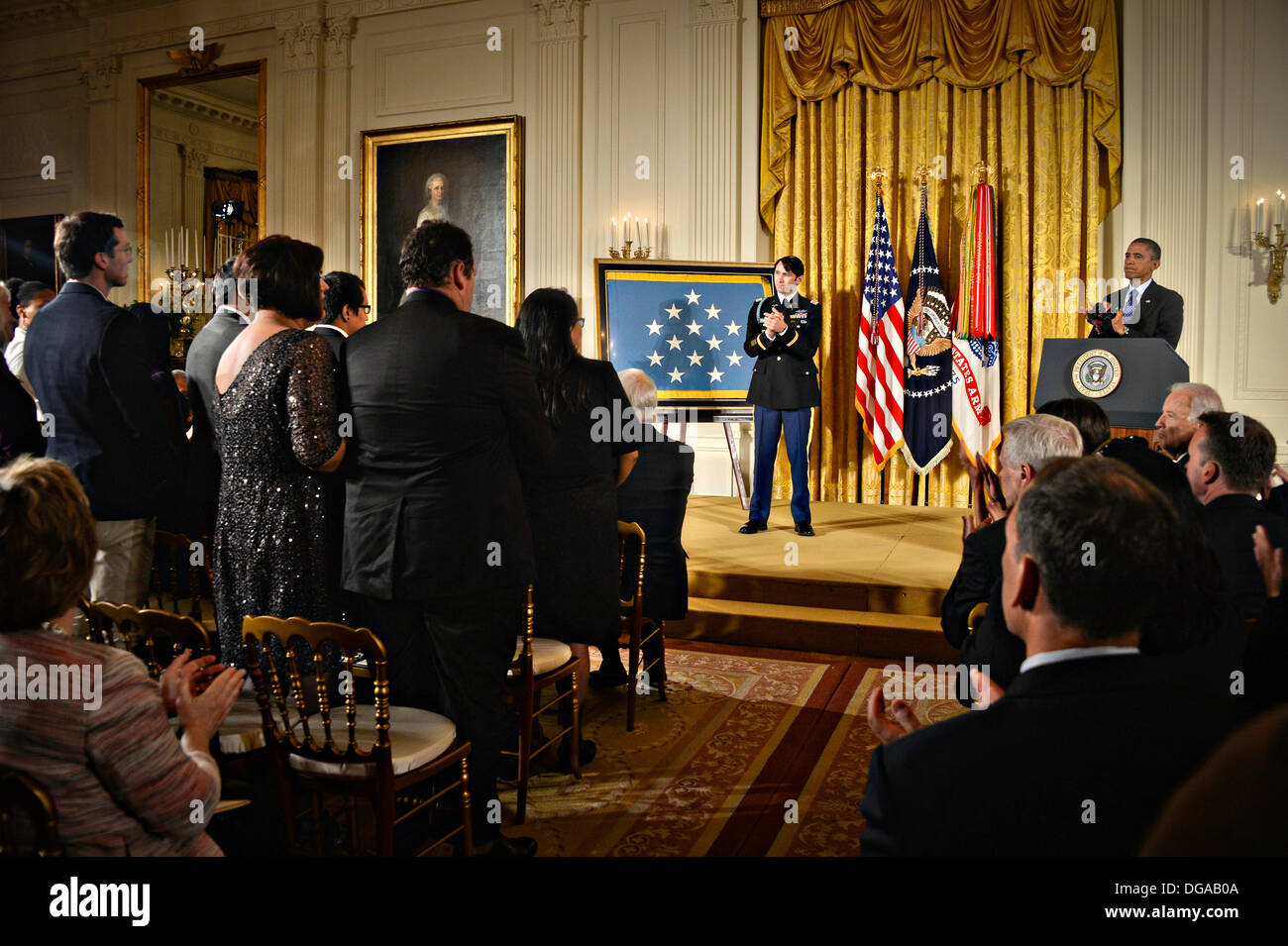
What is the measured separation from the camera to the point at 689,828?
9.92ft

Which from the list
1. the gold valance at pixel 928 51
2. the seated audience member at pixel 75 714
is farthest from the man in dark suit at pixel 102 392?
the gold valance at pixel 928 51

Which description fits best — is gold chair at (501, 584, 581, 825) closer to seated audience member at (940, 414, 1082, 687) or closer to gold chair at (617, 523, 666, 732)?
gold chair at (617, 523, 666, 732)

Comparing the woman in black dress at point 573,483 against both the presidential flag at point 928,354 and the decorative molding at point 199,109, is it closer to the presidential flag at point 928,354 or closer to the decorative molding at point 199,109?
the presidential flag at point 928,354

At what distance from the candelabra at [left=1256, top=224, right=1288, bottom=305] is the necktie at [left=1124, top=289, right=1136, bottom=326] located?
4.92 ft

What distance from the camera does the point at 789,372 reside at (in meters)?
6.56

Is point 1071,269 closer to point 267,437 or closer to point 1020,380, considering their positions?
point 1020,380

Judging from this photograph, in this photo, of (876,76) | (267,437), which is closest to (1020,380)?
(876,76)

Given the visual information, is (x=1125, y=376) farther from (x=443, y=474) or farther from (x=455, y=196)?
(x=455, y=196)

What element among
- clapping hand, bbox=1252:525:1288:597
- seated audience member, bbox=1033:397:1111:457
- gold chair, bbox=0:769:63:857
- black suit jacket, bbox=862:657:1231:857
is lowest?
gold chair, bbox=0:769:63:857

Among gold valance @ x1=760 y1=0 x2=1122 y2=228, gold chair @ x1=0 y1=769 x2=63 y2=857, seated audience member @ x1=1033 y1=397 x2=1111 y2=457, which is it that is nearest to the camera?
gold chair @ x1=0 y1=769 x2=63 y2=857

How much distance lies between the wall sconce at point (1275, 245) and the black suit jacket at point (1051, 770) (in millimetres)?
6977

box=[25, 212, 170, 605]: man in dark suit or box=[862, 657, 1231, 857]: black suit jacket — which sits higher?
box=[25, 212, 170, 605]: man in dark suit

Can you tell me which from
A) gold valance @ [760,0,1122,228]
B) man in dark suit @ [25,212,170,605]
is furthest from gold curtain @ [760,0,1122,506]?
man in dark suit @ [25,212,170,605]

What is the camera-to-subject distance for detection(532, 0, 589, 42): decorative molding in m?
8.76
